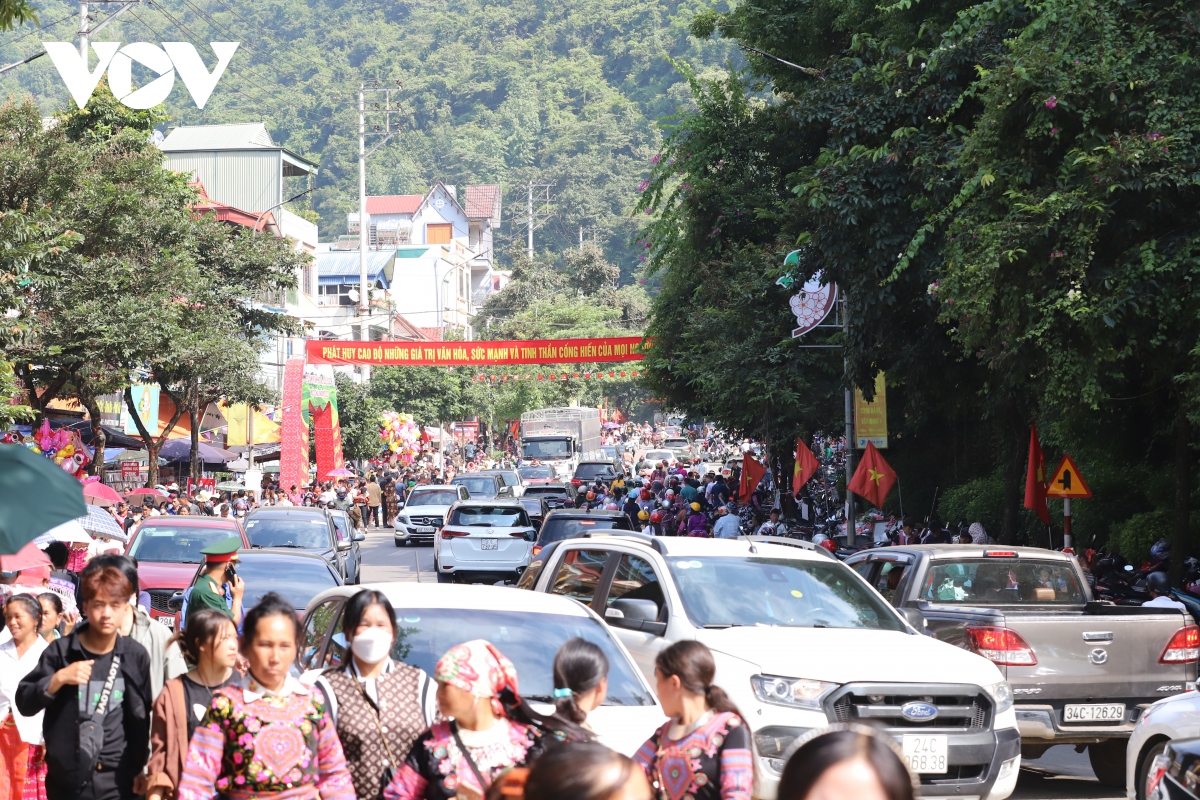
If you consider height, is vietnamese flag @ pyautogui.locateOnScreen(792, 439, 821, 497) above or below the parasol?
below

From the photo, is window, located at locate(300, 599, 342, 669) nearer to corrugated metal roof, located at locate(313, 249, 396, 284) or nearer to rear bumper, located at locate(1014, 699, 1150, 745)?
rear bumper, located at locate(1014, 699, 1150, 745)

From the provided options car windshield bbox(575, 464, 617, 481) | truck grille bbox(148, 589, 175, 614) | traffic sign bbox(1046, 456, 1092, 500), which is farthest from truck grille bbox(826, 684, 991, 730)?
car windshield bbox(575, 464, 617, 481)

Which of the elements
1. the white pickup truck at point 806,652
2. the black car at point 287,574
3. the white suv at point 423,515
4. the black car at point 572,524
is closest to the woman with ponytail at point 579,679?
the white pickup truck at point 806,652

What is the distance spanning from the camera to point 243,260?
119 ft

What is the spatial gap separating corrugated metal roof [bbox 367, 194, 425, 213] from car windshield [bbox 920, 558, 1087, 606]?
10585cm

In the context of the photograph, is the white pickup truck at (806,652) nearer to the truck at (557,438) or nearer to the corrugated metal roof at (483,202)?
the truck at (557,438)

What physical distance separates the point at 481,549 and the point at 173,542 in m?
8.51

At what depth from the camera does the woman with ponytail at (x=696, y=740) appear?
451 centimetres

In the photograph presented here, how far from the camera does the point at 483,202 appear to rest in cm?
13038

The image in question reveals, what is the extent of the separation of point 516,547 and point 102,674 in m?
18.3

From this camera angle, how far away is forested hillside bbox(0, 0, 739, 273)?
130375 millimetres

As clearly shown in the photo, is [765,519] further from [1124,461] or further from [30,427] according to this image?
[30,427]

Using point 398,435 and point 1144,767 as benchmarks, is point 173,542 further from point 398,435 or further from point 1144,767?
point 398,435

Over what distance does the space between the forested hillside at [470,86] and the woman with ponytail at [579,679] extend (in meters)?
118
